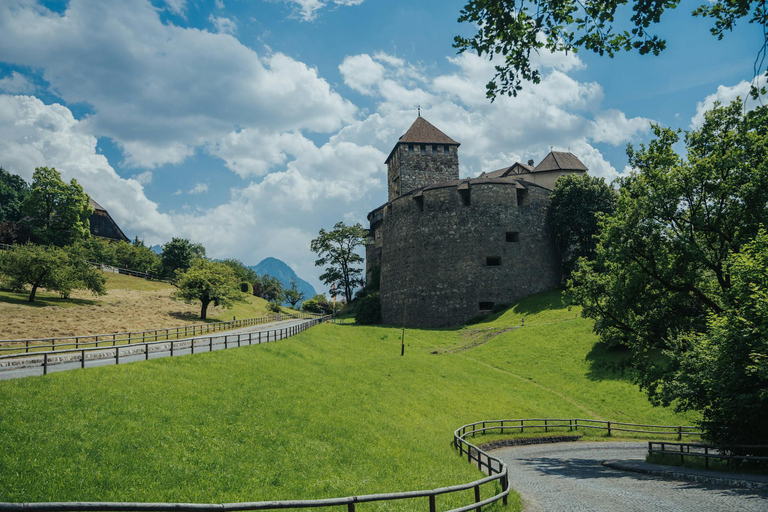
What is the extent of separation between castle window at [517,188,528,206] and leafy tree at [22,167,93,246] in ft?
173

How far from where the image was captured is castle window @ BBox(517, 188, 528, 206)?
170ft

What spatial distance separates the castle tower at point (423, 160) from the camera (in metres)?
66.5

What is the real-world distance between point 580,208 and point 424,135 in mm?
27229

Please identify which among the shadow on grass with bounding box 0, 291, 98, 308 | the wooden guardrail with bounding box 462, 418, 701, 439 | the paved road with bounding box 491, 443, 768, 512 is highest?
the shadow on grass with bounding box 0, 291, 98, 308

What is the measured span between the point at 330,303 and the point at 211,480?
89.9m

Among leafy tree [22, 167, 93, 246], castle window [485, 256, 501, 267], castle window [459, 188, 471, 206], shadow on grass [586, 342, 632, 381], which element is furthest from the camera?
leafy tree [22, 167, 93, 246]

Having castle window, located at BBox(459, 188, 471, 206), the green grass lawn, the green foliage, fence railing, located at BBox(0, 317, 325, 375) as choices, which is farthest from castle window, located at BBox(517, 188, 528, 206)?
fence railing, located at BBox(0, 317, 325, 375)

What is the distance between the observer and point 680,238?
54.1 feet

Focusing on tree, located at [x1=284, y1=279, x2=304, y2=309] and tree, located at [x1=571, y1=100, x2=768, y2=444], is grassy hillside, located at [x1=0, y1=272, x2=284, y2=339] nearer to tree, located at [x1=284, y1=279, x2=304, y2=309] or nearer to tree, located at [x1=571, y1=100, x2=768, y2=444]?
tree, located at [x1=571, y1=100, x2=768, y2=444]

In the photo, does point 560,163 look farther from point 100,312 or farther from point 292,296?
point 292,296

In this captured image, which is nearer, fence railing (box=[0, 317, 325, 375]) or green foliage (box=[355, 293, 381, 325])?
fence railing (box=[0, 317, 325, 375])

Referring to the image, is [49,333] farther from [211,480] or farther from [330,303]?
[330,303]

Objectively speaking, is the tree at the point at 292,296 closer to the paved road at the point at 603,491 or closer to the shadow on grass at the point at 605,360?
the shadow on grass at the point at 605,360

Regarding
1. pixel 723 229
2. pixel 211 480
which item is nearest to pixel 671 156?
pixel 723 229
